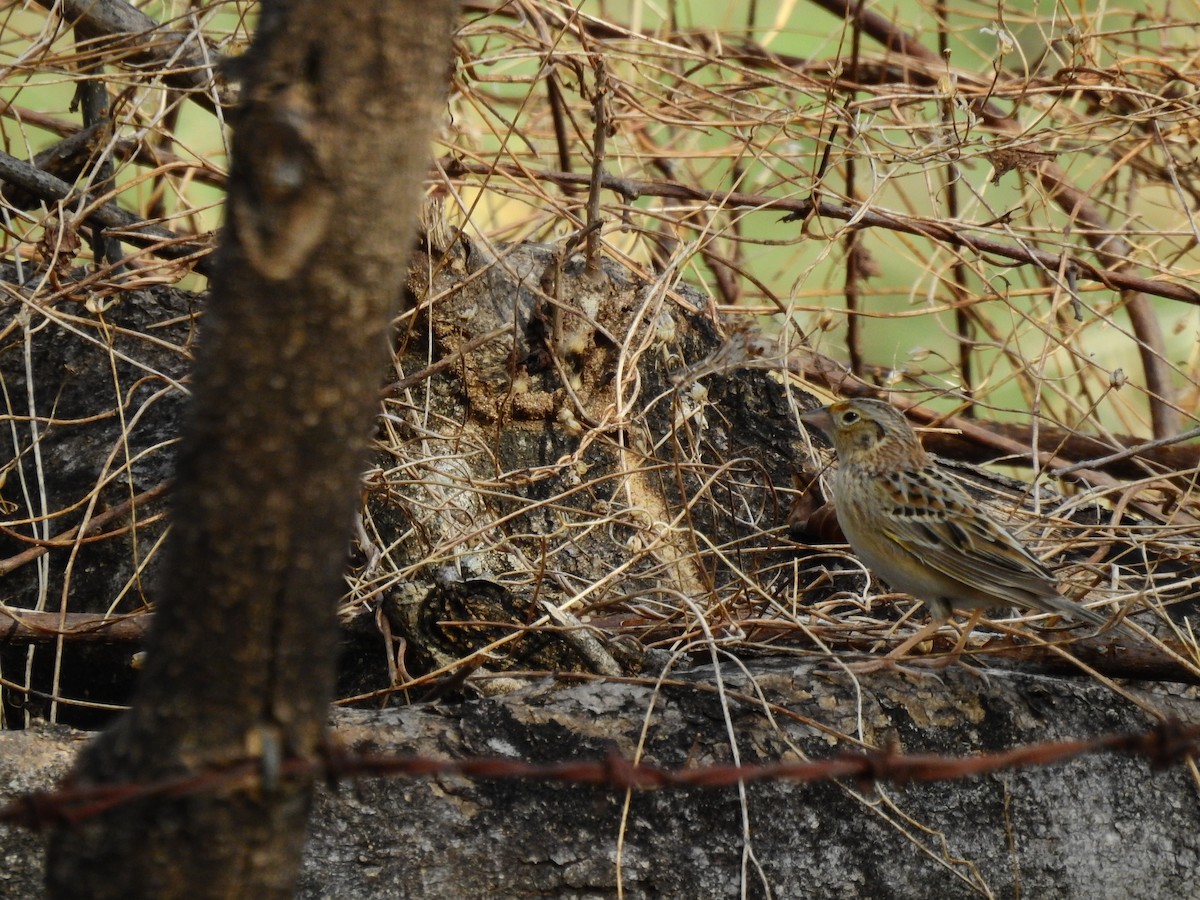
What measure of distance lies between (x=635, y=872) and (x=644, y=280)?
2.87 m

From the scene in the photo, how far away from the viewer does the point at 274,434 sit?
175cm

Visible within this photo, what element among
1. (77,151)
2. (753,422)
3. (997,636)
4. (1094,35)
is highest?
(1094,35)

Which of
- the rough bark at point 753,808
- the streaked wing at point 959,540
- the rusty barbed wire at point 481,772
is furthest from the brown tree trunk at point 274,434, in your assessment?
the streaked wing at point 959,540

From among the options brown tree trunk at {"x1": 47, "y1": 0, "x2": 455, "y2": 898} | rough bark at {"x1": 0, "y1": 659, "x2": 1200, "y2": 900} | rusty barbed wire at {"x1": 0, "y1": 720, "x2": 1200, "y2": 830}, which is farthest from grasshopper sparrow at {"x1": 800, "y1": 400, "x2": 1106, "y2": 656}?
brown tree trunk at {"x1": 47, "y1": 0, "x2": 455, "y2": 898}

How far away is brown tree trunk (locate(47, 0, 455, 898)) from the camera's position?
1.72m

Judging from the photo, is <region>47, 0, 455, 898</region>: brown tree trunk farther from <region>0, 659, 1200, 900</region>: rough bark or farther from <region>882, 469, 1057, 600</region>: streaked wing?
<region>882, 469, 1057, 600</region>: streaked wing

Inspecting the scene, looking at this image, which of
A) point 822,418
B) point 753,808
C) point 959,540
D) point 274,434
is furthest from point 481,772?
point 822,418

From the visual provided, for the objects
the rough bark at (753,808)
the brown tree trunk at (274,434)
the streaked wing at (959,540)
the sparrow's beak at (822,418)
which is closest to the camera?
the brown tree trunk at (274,434)

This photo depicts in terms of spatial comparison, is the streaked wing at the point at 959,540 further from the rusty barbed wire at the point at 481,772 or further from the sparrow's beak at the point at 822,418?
the rusty barbed wire at the point at 481,772

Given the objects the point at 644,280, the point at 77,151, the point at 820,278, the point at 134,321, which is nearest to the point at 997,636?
the point at 644,280

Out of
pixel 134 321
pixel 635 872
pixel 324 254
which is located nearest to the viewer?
pixel 324 254

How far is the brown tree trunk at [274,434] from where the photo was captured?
1725 mm

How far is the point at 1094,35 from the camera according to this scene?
17.8ft

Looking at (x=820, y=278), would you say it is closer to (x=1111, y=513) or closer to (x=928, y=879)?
(x=1111, y=513)
